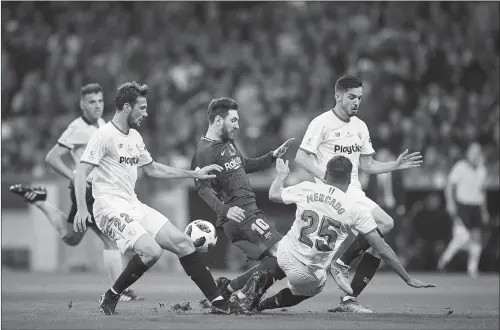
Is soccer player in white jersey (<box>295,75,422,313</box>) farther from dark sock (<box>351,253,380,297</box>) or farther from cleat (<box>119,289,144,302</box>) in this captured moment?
cleat (<box>119,289,144,302</box>)

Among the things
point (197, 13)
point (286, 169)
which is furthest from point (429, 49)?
point (286, 169)

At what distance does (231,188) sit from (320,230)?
125cm

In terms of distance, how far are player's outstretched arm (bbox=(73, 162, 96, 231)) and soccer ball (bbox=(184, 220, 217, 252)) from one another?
1111 mm

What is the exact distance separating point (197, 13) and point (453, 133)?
26.5 feet

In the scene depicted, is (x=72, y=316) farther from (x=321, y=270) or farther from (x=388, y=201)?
(x=388, y=201)

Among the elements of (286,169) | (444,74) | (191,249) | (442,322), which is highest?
(444,74)

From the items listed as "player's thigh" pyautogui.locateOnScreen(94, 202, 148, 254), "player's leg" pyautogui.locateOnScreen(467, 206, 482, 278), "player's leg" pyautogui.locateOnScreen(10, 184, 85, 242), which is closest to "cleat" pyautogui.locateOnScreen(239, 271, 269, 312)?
"player's thigh" pyautogui.locateOnScreen(94, 202, 148, 254)

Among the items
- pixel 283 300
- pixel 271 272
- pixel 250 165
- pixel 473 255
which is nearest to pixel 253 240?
pixel 271 272

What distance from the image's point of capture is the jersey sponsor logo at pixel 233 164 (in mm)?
9438

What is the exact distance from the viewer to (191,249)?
28.8 feet

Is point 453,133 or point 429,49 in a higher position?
point 429,49

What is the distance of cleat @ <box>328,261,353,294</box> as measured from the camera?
9172 millimetres

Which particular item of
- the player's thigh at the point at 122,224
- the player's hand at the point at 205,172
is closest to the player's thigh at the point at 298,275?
the player's hand at the point at 205,172

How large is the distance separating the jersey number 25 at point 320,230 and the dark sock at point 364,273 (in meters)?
1.25
